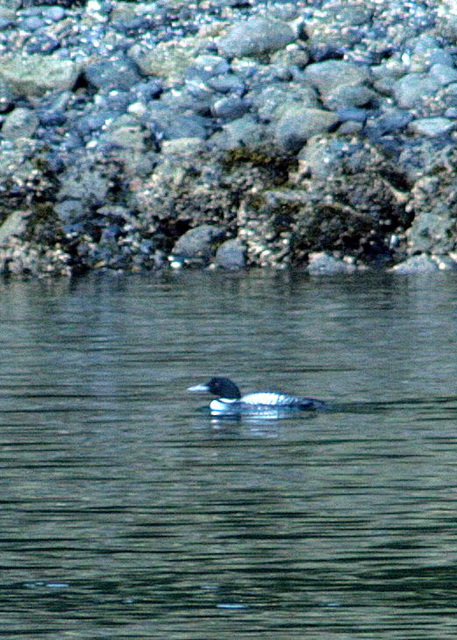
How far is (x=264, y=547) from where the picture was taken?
41.9ft

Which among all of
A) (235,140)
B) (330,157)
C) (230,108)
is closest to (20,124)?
(230,108)

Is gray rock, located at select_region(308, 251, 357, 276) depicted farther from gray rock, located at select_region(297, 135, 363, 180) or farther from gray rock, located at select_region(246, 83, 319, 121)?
gray rock, located at select_region(246, 83, 319, 121)

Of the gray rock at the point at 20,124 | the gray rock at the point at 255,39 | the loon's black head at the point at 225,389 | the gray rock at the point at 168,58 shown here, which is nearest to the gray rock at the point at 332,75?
the gray rock at the point at 255,39

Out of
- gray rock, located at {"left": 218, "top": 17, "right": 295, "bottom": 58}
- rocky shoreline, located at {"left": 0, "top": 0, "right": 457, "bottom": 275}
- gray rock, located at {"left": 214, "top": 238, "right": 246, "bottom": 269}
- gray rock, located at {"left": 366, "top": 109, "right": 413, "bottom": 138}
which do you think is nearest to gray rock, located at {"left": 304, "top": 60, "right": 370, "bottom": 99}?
rocky shoreline, located at {"left": 0, "top": 0, "right": 457, "bottom": 275}

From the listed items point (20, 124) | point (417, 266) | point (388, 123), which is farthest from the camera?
point (20, 124)

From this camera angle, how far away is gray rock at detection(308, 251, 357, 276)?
38750 millimetres

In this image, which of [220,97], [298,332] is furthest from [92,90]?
[298,332]

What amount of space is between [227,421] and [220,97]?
29771mm

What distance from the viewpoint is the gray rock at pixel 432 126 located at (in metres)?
44.7

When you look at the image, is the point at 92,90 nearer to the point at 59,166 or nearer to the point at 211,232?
the point at 59,166

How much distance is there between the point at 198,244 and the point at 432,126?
7.07m

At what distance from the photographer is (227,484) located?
15.1 m

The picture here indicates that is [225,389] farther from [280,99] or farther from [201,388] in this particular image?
[280,99]

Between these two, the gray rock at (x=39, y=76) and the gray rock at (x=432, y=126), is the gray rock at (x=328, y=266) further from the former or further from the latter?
the gray rock at (x=39, y=76)
